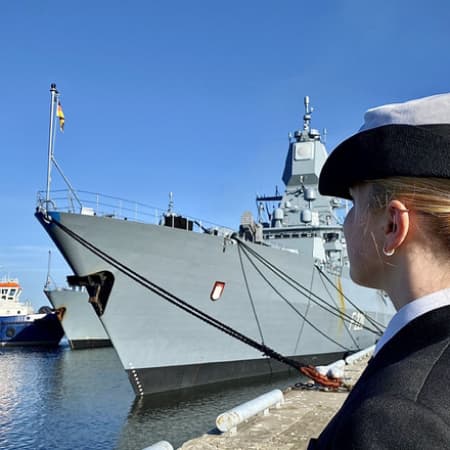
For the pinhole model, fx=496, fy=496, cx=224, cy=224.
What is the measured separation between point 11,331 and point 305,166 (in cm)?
2474

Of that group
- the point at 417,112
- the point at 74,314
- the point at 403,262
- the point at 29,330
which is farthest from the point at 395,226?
the point at 29,330

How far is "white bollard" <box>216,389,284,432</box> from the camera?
5273 millimetres

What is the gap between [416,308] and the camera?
82 cm

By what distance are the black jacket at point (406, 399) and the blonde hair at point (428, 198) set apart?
136 mm

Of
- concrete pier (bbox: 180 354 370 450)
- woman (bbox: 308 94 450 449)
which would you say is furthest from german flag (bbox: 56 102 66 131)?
woman (bbox: 308 94 450 449)

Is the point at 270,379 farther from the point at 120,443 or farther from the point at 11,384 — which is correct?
the point at 11,384

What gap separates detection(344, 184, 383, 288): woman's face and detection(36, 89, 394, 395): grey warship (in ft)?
34.1

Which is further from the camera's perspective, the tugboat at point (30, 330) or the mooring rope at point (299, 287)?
the tugboat at point (30, 330)

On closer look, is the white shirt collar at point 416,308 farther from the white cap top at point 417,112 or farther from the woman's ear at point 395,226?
the white cap top at point 417,112

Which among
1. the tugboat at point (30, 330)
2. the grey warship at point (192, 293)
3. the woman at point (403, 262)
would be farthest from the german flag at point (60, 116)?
the tugboat at point (30, 330)

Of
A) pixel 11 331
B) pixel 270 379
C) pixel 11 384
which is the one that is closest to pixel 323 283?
pixel 270 379

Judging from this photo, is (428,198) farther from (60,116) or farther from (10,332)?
(10,332)

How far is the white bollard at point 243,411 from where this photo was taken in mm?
5273

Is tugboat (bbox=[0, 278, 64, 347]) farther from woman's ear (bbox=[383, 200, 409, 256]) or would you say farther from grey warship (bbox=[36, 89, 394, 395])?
woman's ear (bbox=[383, 200, 409, 256])
